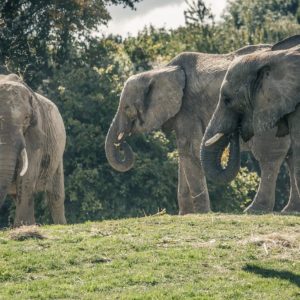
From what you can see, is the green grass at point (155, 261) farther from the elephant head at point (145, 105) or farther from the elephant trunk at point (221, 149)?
the elephant head at point (145, 105)

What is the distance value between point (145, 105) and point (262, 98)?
8298 mm

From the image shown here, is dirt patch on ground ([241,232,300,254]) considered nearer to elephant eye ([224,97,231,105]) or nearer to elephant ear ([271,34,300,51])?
elephant eye ([224,97,231,105])

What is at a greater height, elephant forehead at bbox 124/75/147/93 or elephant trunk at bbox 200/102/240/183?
elephant forehead at bbox 124/75/147/93

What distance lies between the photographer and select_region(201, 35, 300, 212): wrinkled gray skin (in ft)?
54.2

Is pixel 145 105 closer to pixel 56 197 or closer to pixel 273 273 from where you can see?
pixel 56 197

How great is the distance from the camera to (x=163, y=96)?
24781 millimetres

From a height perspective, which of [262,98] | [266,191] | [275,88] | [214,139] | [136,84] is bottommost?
[266,191]

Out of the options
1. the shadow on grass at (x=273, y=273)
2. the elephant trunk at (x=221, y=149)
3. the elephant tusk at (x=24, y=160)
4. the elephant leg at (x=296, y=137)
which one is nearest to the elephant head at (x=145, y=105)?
the elephant tusk at (x=24, y=160)

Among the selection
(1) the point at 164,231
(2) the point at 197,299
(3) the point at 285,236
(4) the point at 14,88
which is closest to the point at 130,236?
(1) the point at 164,231

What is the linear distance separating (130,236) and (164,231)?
25.7 inches

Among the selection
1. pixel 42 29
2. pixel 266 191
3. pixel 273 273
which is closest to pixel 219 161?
pixel 273 273

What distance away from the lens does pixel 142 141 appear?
3428 centimetres

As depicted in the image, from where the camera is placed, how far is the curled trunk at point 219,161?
57.0ft

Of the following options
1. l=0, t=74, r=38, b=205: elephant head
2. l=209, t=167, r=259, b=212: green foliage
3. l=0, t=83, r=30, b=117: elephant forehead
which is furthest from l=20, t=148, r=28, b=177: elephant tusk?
l=209, t=167, r=259, b=212: green foliage
